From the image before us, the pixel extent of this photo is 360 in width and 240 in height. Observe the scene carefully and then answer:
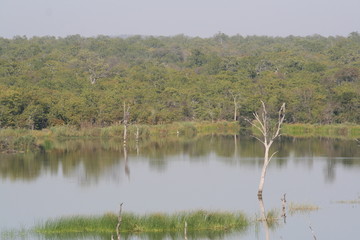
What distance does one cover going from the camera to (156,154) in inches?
1599

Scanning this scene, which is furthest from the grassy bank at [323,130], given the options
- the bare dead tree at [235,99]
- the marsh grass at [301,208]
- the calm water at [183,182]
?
the marsh grass at [301,208]

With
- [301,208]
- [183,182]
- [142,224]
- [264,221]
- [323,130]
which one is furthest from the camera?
[323,130]

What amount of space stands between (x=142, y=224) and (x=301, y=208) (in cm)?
624

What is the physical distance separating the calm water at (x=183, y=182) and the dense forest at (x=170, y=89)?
8807 mm

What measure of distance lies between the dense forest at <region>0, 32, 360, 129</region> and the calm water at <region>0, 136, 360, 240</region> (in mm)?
8807

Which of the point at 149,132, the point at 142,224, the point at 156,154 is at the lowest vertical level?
the point at 142,224

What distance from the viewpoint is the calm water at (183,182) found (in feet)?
73.1

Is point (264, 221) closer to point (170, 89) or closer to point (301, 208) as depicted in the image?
point (301, 208)

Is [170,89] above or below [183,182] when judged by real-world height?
above

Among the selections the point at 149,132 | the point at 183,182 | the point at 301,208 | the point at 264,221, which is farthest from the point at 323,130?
the point at 264,221

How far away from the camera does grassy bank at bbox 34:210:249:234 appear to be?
62.8 feet

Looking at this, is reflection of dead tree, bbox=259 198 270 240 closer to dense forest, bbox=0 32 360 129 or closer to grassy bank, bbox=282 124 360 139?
dense forest, bbox=0 32 360 129

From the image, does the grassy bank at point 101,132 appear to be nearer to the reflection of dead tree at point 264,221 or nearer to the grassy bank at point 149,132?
the grassy bank at point 149,132

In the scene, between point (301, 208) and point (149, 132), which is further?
point (149, 132)
